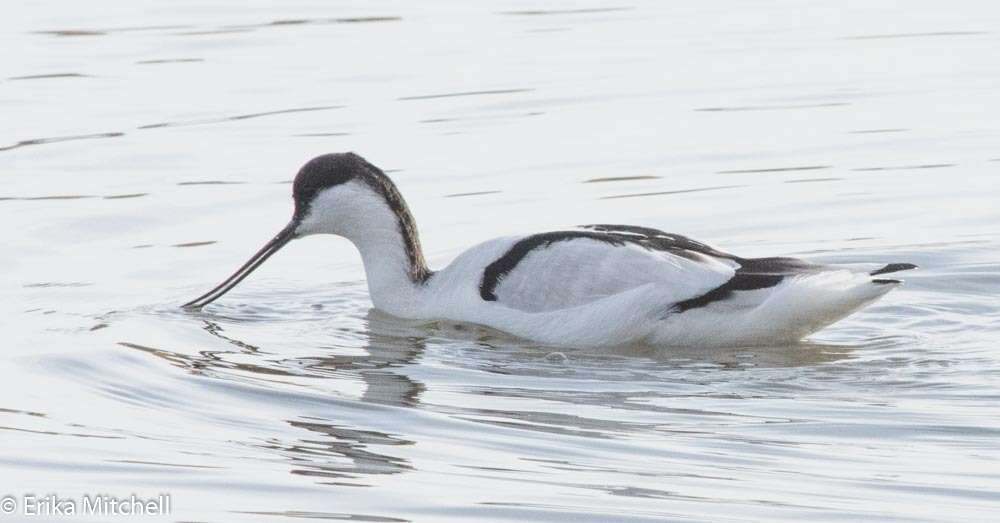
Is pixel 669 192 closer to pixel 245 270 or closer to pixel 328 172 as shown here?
pixel 328 172

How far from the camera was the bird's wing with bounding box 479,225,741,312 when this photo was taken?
35.1 ft

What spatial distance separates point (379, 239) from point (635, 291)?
1787 mm

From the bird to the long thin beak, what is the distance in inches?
5.2

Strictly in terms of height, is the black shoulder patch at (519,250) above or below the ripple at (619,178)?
below

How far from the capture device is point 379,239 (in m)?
11.8

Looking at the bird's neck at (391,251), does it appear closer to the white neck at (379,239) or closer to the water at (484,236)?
the white neck at (379,239)

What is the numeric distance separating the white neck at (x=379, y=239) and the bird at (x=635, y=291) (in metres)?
0.09

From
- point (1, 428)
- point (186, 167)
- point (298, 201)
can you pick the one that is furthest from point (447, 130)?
point (1, 428)

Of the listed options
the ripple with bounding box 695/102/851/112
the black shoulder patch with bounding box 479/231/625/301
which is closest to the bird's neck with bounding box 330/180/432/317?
the black shoulder patch with bounding box 479/231/625/301

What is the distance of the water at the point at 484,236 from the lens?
8320mm

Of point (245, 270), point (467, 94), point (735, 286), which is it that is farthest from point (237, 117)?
point (735, 286)

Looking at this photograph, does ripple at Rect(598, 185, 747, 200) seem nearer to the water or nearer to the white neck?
the water

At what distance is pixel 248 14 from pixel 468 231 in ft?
26.8

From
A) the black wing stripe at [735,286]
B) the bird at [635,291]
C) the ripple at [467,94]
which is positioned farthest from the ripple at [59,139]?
the black wing stripe at [735,286]
